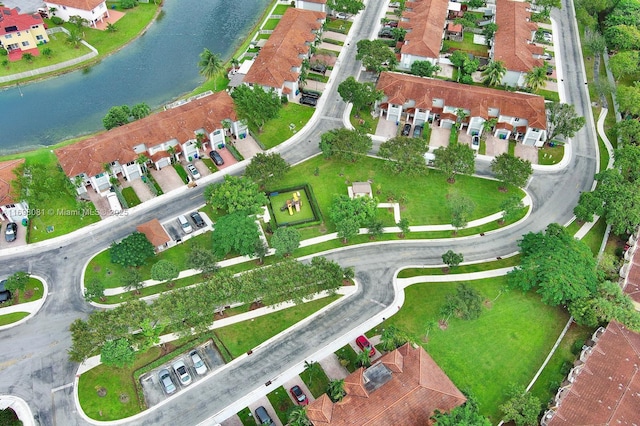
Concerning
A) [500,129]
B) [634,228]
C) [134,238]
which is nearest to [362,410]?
[134,238]

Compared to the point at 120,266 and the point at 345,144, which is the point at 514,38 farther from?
the point at 120,266

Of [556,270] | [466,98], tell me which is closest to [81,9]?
[466,98]

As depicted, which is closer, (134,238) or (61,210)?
(134,238)

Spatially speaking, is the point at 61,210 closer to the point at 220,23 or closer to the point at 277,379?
the point at 277,379

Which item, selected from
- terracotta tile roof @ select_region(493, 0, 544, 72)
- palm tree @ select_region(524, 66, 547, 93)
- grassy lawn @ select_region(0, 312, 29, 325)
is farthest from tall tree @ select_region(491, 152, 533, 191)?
grassy lawn @ select_region(0, 312, 29, 325)

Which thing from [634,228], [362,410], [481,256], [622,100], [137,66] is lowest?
[362,410]
